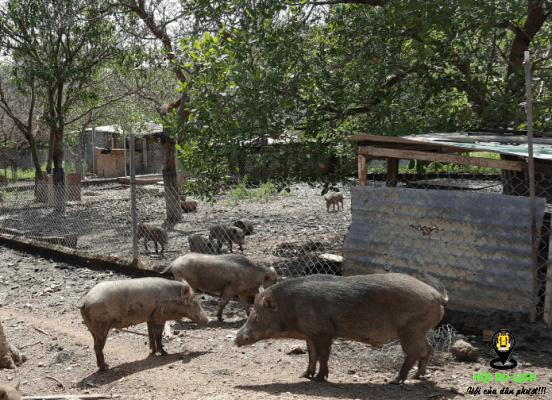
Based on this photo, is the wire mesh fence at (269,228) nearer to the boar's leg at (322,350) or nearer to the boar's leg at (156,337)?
the boar's leg at (322,350)

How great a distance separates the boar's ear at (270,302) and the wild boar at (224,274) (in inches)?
68.8

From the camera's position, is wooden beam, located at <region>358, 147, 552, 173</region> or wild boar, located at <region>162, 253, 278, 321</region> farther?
wild boar, located at <region>162, 253, 278, 321</region>

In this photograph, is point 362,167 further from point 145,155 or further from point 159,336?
point 145,155

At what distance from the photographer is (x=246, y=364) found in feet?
16.6

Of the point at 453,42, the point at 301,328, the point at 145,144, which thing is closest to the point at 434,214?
the point at 301,328

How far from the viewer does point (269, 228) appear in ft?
40.8

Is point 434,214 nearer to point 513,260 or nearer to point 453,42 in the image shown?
point 513,260

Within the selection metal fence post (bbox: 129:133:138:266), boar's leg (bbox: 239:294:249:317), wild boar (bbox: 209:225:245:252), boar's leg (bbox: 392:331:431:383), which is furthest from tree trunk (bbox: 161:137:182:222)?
boar's leg (bbox: 392:331:431:383)

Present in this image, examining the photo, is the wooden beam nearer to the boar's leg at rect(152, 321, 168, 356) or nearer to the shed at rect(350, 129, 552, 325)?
the shed at rect(350, 129, 552, 325)

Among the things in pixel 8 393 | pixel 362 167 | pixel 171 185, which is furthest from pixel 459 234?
pixel 171 185

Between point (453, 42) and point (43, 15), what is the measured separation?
11.9m

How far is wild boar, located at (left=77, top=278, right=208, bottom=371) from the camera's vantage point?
5027 millimetres

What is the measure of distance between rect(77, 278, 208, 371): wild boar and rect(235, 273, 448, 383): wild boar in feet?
3.39

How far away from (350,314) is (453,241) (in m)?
1.78
